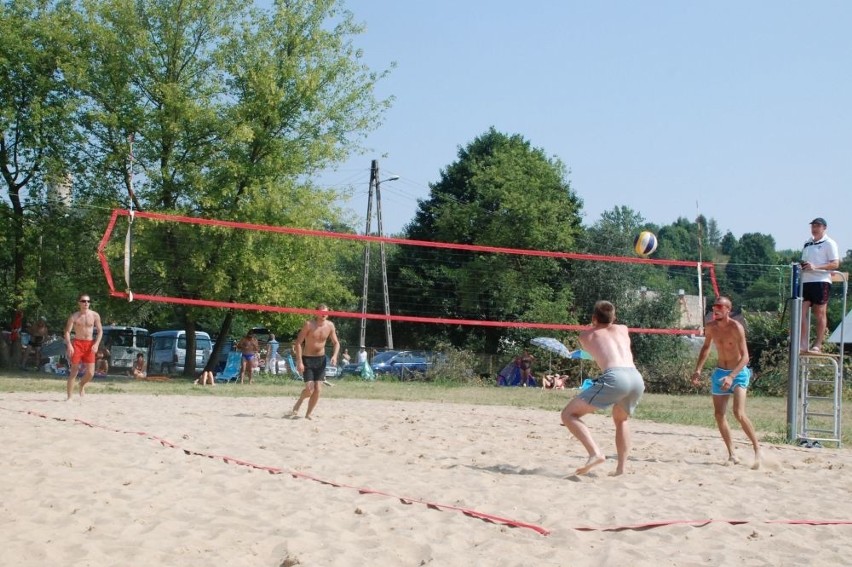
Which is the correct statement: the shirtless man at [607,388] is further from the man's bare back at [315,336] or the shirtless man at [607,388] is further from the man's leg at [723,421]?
the man's bare back at [315,336]

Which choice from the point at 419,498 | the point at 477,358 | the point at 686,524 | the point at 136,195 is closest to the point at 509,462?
the point at 419,498

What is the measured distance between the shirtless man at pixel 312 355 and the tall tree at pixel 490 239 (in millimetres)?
21479

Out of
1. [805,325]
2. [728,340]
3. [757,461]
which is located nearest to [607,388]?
[728,340]

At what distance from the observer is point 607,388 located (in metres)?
6.89

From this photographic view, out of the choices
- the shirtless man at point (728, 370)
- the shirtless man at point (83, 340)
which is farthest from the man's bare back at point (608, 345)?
the shirtless man at point (83, 340)

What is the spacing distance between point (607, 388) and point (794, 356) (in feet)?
13.6

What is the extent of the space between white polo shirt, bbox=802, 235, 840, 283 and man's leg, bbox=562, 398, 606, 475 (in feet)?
15.0

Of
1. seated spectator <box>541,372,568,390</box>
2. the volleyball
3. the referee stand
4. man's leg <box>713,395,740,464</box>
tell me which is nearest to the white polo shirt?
the referee stand

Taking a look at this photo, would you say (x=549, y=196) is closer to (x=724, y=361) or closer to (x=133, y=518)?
(x=724, y=361)

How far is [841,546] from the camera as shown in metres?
5.00

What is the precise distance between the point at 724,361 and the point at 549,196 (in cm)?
3000

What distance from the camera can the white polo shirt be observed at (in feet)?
33.1

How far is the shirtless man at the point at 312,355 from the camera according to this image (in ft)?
34.9

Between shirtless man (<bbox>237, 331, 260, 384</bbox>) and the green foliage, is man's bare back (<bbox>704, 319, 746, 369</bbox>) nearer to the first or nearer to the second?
the green foliage
